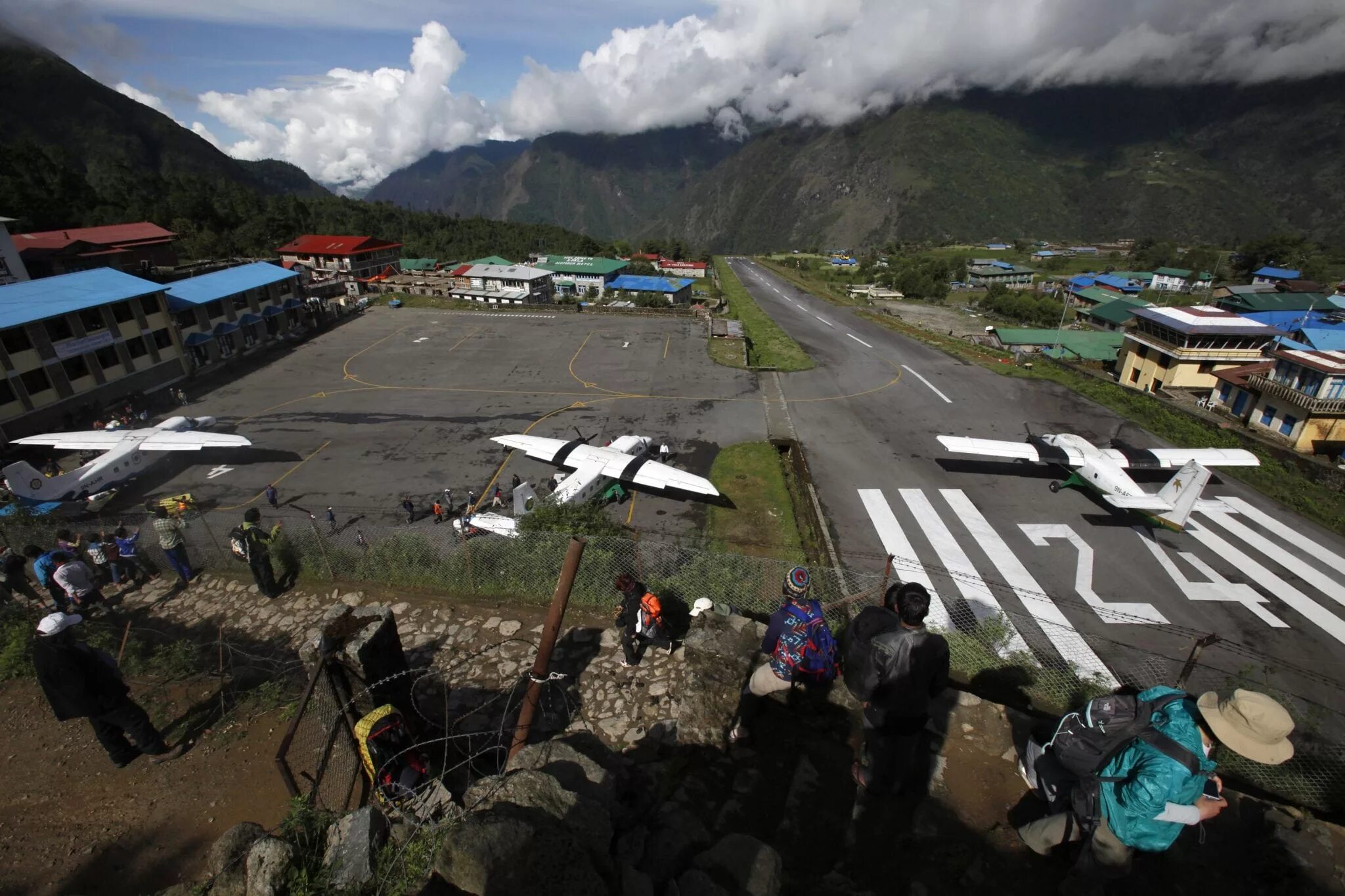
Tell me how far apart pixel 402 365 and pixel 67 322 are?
19300mm

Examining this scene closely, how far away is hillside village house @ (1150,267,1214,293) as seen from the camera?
109062mm

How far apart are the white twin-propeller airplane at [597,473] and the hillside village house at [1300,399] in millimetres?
32730

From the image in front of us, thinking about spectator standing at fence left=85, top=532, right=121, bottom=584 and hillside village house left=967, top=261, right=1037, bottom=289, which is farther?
hillside village house left=967, top=261, right=1037, bottom=289

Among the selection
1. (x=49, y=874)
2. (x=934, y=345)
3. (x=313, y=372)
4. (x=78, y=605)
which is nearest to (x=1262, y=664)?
(x=49, y=874)

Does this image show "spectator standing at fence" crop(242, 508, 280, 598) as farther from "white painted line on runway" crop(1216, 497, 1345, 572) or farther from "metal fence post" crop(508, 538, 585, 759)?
"white painted line on runway" crop(1216, 497, 1345, 572)

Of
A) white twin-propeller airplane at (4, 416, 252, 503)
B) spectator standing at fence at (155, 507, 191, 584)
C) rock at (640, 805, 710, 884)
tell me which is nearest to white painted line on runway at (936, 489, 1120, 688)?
rock at (640, 805, 710, 884)

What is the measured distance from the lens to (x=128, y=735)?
357 inches

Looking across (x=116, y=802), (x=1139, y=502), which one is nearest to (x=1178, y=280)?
(x=1139, y=502)

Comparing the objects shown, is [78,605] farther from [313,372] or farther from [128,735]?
[313,372]

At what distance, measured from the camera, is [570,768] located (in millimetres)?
6277

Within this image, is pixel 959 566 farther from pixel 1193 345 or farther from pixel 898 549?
pixel 1193 345

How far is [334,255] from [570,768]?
108m

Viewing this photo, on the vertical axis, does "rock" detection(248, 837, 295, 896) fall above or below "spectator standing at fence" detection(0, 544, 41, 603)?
above

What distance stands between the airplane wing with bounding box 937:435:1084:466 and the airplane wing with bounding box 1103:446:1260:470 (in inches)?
71.7
